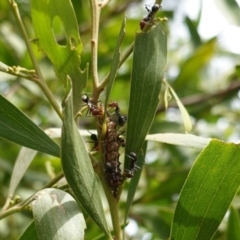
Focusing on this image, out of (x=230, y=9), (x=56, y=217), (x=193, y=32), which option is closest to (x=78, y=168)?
(x=56, y=217)

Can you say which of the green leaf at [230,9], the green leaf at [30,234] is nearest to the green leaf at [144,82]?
the green leaf at [30,234]

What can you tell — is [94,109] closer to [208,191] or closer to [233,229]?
[208,191]

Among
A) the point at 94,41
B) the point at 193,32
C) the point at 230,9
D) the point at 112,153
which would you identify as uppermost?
the point at 193,32

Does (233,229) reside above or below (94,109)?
below

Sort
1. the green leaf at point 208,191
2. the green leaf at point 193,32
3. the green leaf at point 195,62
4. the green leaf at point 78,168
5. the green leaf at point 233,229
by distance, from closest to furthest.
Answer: the green leaf at point 78,168 → the green leaf at point 208,191 → the green leaf at point 233,229 → the green leaf at point 195,62 → the green leaf at point 193,32

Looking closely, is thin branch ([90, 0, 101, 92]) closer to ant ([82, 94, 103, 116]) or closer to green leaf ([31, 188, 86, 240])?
ant ([82, 94, 103, 116])

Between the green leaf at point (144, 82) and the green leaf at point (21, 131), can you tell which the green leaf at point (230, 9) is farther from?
the green leaf at point (21, 131)

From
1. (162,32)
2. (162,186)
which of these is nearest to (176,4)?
(162,186)
